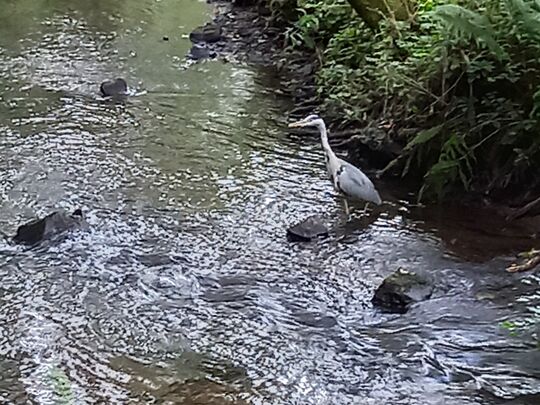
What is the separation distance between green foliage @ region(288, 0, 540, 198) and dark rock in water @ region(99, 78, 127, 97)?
3.00 metres

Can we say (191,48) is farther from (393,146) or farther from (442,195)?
(442,195)

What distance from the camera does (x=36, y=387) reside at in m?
4.44

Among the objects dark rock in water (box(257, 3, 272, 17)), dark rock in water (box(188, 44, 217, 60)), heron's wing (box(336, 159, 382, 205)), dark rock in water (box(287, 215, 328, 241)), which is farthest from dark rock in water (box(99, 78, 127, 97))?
dark rock in water (box(257, 3, 272, 17))

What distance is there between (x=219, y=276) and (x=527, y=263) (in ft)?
6.06

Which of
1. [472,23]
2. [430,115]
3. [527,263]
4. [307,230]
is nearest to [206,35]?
[430,115]

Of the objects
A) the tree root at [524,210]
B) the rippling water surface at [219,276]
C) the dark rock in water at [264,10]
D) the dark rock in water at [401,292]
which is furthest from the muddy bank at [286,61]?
the dark rock in water at [401,292]

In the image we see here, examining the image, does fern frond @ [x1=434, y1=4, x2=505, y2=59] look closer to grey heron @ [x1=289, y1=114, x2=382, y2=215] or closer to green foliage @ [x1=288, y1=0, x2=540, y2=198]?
green foliage @ [x1=288, y1=0, x2=540, y2=198]

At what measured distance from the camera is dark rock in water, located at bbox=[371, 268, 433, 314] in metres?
5.13

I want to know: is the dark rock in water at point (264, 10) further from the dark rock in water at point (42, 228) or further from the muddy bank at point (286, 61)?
the dark rock in water at point (42, 228)

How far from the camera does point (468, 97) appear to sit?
22.1ft

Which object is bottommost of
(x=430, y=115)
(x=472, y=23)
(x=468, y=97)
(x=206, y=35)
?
(x=206, y=35)

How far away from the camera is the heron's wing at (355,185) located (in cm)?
658

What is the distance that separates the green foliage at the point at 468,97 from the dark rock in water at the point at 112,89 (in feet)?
9.83

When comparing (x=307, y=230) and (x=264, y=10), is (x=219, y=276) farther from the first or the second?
(x=264, y=10)
